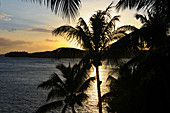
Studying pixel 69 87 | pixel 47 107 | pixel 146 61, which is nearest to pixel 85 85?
pixel 69 87

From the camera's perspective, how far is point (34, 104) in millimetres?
31953

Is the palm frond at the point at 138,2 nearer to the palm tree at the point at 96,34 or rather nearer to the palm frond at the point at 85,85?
the palm tree at the point at 96,34

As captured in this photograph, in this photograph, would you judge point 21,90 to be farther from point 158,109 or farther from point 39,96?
point 158,109

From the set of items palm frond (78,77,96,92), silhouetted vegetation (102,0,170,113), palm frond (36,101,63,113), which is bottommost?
palm frond (36,101,63,113)

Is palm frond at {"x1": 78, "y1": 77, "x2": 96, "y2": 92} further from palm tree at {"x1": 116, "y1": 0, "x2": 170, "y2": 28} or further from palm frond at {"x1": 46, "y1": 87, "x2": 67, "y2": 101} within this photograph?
palm tree at {"x1": 116, "y1": 0, "x2": 170, "y2": 28}

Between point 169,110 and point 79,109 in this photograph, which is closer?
point 169,110

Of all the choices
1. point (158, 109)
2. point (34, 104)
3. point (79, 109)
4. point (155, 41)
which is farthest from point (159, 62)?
point (34, 104)

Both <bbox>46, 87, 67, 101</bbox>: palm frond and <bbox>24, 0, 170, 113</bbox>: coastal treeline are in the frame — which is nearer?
<bbox>24, 0, 170, 113</bbox>: coastal treeline

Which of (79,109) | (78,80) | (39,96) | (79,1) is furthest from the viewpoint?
(39,96)

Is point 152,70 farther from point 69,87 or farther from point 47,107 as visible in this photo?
point 69,87

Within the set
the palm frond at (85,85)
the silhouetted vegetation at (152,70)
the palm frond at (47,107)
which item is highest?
the silhouetted vegetation at (152,70)

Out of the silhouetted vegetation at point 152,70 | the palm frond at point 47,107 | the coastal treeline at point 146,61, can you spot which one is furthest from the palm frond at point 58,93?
the silhouetted vegetation at point 152,70

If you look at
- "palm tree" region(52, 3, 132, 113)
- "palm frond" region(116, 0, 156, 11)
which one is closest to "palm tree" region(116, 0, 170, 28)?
"palm frond" region(116, 0, 156, 11)

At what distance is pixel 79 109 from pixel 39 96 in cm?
1273
